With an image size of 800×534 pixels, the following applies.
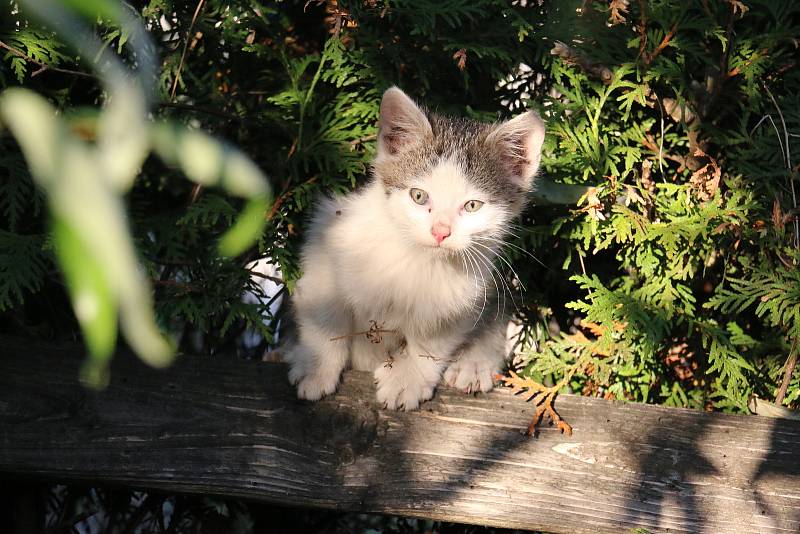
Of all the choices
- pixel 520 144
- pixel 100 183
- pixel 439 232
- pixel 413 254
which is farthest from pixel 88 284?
pixel 520 144

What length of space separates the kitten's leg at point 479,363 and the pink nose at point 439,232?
46 cm

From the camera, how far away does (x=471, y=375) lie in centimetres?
238

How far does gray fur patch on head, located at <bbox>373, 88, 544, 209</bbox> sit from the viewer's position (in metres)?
2.29

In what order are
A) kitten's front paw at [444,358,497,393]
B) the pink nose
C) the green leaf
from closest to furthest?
the green leaf, the pink nose, kitten's front paw at [444,358,497,393]

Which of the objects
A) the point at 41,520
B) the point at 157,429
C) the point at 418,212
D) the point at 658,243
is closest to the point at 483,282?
the point at 418,212

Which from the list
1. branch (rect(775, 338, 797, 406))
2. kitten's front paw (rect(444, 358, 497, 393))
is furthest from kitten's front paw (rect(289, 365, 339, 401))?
branch (rect(775, 338, 797, 406))

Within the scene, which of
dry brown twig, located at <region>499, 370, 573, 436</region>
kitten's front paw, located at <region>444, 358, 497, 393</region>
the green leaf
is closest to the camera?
the green leaf

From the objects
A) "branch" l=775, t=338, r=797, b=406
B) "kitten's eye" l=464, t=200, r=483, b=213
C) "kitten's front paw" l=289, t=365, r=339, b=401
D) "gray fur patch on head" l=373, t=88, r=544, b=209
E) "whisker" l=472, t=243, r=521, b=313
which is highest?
"gray fur patch on head" l=373, t=88, r=544, b=209

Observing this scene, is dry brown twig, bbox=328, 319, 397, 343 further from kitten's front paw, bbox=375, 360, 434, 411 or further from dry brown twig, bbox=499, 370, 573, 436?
dry brown twig, bbox=499, 370, 573, 436

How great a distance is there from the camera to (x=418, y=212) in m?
2.23

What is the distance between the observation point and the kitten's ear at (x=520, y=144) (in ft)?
7.32

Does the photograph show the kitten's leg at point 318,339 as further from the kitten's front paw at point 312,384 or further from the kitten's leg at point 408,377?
the kitten's leg at point 408,377

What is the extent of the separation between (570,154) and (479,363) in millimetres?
684

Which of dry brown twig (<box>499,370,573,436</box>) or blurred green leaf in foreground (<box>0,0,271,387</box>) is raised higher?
blurred green leaf in foreground (<box>0,0,271,387</box>)
